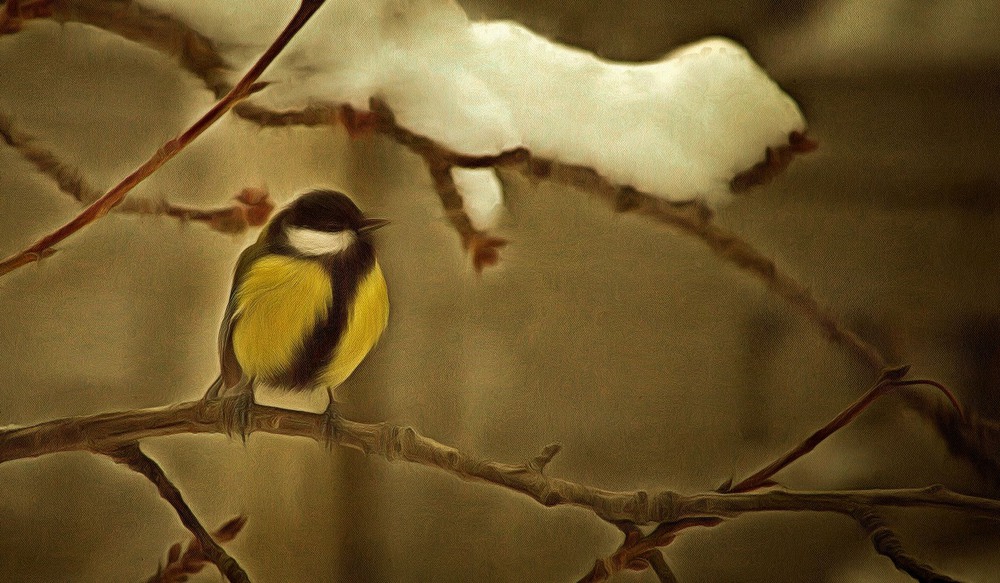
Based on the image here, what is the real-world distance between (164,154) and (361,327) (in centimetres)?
31

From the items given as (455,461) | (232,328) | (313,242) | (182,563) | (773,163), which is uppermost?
(773,163)

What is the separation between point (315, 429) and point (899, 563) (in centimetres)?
69

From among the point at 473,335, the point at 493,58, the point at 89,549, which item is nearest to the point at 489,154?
the point at 493,58

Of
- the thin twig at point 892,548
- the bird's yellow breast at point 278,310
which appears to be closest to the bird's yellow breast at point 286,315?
the bird's yellow breast at point 278,310

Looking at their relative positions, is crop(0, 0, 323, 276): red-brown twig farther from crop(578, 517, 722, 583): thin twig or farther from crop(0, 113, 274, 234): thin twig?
crop(578, 517, 722, 583): thin twig

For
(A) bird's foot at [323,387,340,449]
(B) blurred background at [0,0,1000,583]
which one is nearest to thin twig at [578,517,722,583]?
(B) blurred background at [0,0,1000,583]

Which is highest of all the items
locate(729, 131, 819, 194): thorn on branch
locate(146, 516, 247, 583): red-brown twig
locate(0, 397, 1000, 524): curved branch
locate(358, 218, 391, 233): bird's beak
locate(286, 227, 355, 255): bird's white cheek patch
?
locate(729, 131, 819, 194): thorn on branch

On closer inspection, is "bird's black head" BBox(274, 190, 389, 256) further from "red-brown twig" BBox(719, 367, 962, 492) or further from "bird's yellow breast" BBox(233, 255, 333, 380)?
"red-brown twig" BBox(719, 367, 962, 492)

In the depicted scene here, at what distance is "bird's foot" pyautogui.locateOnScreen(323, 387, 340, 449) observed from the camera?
0.93 metres

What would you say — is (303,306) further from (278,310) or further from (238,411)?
(238,411)

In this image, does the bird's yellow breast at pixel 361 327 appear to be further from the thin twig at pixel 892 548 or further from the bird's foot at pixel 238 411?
the thin twig at pixel 892 548

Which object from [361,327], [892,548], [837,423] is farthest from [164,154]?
[892,548]

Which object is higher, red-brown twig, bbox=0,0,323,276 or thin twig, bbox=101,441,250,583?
red-brown twig, bbox=0,0,323,276

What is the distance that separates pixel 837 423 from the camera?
3.01ft
